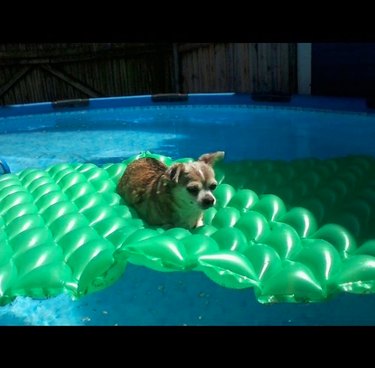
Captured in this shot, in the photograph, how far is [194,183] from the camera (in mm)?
3250

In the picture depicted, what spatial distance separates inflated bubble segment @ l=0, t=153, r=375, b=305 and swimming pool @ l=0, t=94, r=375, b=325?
367 mm

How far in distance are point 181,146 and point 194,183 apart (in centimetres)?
476

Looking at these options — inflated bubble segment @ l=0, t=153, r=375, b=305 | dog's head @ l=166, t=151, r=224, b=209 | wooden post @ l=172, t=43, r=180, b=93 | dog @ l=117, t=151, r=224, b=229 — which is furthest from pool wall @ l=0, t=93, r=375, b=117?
dog's head @ l=166, t=151, r=224, b=209

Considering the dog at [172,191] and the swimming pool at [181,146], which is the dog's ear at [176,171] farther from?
the swimming pool at [181,146]

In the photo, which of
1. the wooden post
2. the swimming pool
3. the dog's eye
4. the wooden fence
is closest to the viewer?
the swimming pool

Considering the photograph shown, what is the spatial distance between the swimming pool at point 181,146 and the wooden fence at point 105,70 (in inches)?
64.2

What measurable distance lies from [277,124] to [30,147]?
464 cm

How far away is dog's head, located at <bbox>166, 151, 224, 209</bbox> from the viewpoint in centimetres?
322

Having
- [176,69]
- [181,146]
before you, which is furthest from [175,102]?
[181,146]

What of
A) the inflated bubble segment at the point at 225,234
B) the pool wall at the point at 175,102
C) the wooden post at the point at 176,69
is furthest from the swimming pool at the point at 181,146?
the wooden post at the point at 176,69

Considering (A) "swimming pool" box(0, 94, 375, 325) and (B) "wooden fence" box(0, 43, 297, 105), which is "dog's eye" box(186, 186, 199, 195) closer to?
(A) "swimming pool" box(0, 94, 375, 325)

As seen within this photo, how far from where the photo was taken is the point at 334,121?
29.2 ft

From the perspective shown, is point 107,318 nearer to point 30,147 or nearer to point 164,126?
point 30,147
